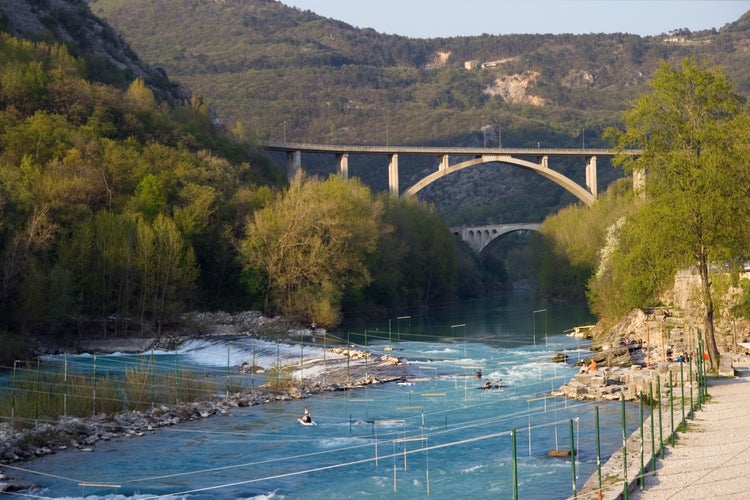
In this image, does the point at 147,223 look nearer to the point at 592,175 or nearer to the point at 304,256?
the point at 304,256

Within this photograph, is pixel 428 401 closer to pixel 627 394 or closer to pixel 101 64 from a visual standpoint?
pixel 627 394

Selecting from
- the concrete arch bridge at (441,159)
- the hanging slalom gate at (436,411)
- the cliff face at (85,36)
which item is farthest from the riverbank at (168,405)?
the concrete arch bridge at (441,159)

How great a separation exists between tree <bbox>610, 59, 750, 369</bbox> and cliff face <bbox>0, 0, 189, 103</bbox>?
54.8 metres

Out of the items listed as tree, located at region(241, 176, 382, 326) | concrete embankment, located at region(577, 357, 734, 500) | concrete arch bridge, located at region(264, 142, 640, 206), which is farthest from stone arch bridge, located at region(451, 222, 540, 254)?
concrete embankment, located at region(577, 357, 734, 500)

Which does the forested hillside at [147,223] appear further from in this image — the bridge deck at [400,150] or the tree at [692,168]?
the tree at [692,168]

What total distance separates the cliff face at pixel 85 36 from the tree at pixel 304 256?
85.2ft

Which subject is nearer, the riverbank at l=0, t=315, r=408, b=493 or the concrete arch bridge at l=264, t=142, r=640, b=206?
the riverbank at l=0, t=315, r=408, b=493

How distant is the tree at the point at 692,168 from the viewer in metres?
27.3

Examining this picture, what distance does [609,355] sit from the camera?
3538 centimetres

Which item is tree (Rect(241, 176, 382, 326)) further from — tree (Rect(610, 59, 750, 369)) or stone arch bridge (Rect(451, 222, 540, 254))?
stone arch bridge (Rect(451, 222, 540, 254))

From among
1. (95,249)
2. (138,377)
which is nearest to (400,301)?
(95,249)

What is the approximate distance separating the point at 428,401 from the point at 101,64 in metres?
55.6

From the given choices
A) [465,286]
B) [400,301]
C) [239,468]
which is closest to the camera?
[239,468]

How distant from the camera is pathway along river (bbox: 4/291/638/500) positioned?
19703 mm
